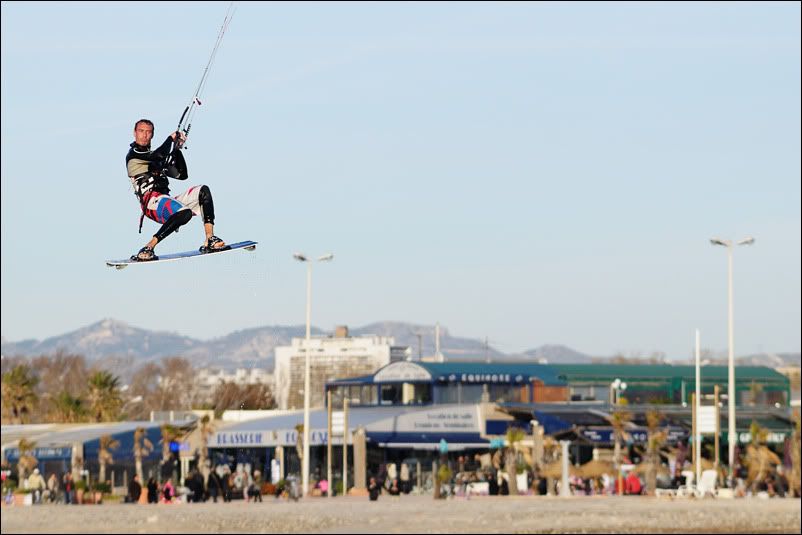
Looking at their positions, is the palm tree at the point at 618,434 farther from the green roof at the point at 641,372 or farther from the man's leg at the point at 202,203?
the man's leg at the point at 202,203

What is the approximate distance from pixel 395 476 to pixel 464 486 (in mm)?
5049

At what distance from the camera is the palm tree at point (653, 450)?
10094 centimetres

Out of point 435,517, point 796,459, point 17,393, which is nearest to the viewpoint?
point 435,517

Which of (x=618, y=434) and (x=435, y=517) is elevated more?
(x=618, y=434)

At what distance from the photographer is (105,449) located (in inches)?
4360

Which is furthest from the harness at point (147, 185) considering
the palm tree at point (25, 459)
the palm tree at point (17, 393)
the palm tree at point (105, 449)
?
the palm tree at point (17, 393)

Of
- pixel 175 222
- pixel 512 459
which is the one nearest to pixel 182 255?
pixel 175 222

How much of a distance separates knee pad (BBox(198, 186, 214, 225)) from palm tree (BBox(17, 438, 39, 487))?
365 ft

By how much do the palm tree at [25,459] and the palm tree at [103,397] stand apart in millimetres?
37105

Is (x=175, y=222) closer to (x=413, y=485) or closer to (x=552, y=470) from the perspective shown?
(x=552, y=470)

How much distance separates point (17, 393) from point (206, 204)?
174 metres

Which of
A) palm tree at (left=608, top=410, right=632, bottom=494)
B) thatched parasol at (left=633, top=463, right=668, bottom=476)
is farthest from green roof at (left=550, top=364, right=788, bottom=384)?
palm tree at (left=608, top=410, right=632, bottom=494)

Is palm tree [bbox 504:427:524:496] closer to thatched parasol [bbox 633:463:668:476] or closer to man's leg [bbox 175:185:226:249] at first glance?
thatched parasol [bbox 633:463:668:476]

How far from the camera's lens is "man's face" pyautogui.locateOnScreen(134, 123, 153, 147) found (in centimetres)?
618
